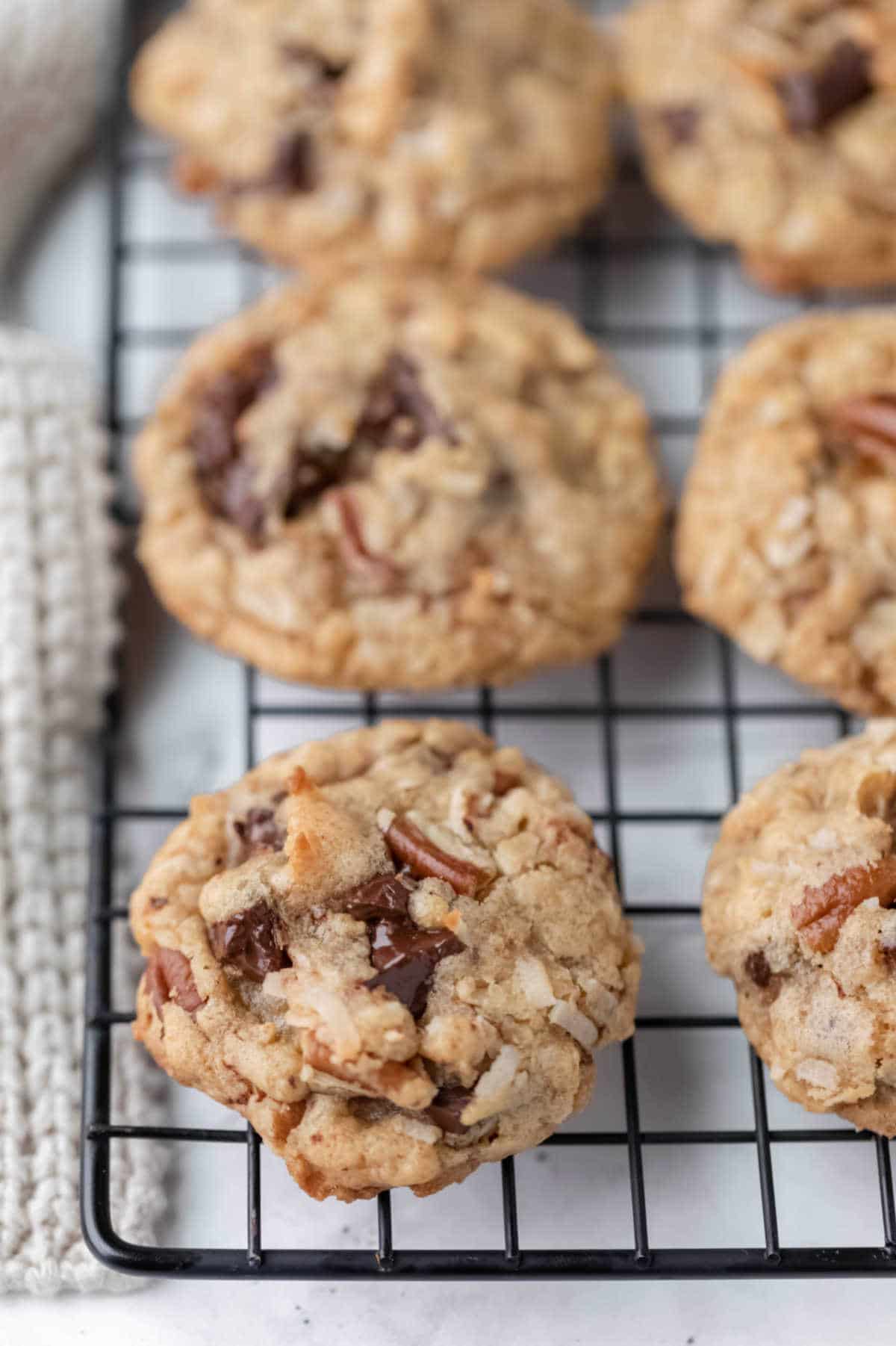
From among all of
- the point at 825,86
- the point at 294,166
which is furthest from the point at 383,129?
the point at 825,86

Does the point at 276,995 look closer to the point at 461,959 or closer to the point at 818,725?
the point at 461,959

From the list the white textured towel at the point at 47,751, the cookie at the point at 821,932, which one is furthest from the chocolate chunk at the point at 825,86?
the white textured towel at the point at 47,751

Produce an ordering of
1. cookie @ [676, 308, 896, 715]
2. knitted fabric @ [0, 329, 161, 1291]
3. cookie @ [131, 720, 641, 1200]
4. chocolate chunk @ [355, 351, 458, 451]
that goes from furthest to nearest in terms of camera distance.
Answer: chocolate chunk @ [355, 351, 458, 451], cookie @ [676, 308, 896, 715], knitted fabric @ [0, 329, 161, 1291], cookie @ [131, 720, 641, 1200]

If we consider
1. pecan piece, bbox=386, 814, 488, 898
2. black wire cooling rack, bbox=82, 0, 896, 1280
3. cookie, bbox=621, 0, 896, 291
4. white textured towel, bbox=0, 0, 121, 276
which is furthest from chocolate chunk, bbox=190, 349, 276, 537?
cookie, bbox=621, 0, 896, 291

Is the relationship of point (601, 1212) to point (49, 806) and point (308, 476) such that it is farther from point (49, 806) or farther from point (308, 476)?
point (308, 476)

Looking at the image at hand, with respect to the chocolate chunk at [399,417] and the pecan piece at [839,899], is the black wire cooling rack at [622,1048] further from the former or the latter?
the chocolate chunk at [399,417]

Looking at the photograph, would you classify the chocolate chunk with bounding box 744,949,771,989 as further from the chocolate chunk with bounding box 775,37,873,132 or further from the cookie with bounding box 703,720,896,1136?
the chocolate chunk with bounding box 775,37,873,132
